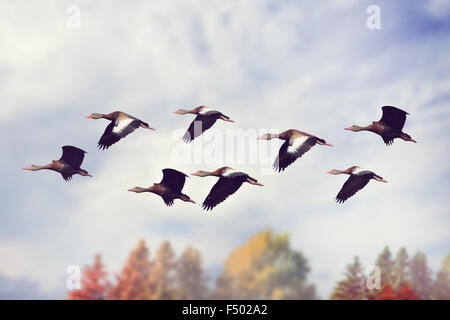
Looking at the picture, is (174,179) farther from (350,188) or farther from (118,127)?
(350,188)

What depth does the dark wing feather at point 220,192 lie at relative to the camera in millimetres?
14516

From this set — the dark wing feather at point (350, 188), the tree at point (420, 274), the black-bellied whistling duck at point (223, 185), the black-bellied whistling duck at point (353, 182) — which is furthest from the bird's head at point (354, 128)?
the tree at point (420, 274)

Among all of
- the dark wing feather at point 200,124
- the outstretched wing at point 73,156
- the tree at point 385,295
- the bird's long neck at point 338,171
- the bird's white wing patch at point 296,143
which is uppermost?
the dark wing feather at point 200,124

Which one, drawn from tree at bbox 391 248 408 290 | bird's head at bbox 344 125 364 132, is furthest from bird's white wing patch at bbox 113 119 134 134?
tree at bbox 391 248 408 290

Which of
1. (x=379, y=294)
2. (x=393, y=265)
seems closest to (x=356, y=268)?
(x=379, y=294)

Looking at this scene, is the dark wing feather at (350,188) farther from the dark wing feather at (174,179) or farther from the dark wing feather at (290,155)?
the dark wing feather at (174,179)

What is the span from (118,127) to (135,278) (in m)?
27.6

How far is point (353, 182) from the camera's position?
1495 centimetres

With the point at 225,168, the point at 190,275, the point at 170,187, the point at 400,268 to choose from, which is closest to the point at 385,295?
the point at 190,275

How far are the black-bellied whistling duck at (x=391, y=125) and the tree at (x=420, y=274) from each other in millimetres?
40242

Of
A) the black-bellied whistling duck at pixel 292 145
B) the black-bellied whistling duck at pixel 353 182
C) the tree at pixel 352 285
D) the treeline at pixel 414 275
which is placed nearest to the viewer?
the black-bellied whistling duck at pixel 292 145

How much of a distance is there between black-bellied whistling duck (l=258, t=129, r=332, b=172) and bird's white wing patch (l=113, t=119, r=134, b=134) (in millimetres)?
3211

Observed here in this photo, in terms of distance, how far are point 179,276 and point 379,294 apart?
13211mm

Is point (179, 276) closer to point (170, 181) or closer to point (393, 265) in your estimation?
point (393, 265)
